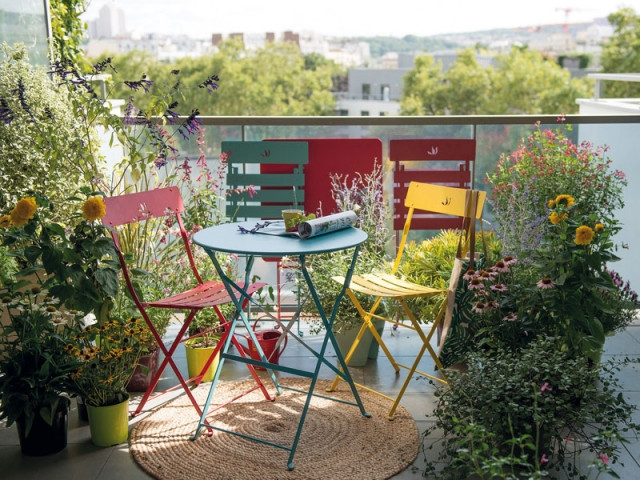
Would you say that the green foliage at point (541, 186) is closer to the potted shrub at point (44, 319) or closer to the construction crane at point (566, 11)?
the potted shrub at point (44, 319)

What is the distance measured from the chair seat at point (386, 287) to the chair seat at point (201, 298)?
1.50 ft

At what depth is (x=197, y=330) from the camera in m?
3.89

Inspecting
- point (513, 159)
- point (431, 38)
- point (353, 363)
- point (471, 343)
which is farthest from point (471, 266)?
point (431, 38)

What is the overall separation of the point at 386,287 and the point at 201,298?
2.68 feet

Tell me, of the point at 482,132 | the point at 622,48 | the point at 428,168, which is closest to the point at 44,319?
the point at 428,168

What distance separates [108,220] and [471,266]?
163cm

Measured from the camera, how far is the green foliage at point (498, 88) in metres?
54.1

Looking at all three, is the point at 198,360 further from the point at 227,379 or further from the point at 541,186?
the point at 541,186

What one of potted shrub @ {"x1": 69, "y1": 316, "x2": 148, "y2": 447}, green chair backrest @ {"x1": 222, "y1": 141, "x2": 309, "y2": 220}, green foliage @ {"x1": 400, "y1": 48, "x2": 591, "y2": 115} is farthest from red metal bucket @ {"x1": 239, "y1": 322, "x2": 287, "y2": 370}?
green foliage @ {"x1": 400, "y1": 48, "x2": 591, "y2": 115}

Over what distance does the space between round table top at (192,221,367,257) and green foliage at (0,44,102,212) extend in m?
0.92

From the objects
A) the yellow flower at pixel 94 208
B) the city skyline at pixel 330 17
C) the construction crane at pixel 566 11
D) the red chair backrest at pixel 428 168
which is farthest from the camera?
the construction crane at pixel 566 11

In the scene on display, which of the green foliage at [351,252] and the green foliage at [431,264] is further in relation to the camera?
the green foliage at [431,264]

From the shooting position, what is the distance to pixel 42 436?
3.00m

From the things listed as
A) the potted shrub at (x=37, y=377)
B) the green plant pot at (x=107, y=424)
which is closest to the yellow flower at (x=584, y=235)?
the green plant pot at (x=107, y=424)
